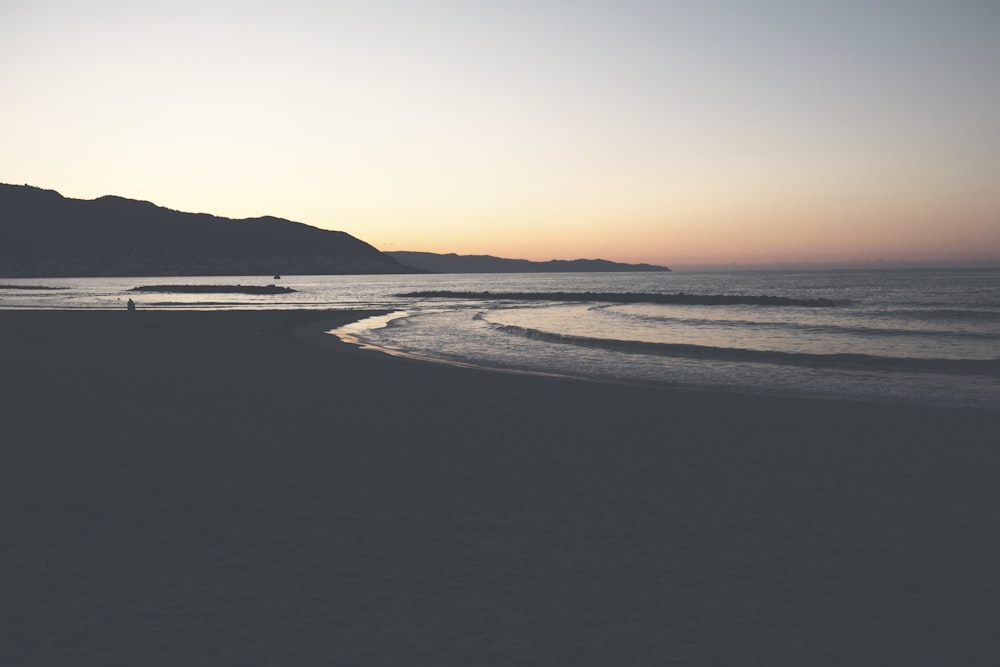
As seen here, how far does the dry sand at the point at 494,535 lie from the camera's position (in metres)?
5.43

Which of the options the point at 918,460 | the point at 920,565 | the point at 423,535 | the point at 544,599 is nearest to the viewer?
the point at 544,599

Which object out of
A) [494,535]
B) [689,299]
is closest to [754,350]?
[494,535]

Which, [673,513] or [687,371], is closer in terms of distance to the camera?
[673,513]

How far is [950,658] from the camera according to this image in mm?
5176

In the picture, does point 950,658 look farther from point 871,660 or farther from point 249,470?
point 249,470

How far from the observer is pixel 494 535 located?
7.82 m

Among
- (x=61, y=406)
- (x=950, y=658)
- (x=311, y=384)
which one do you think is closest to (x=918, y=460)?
(x=950, y=658)

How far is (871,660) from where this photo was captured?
5.18 meters

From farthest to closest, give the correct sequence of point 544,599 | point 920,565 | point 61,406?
point 61,406
point 920,565
point 544,599

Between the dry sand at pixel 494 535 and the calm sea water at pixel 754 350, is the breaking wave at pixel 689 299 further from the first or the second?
the dry sand at pixel 494 535

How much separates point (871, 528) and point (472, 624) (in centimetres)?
534

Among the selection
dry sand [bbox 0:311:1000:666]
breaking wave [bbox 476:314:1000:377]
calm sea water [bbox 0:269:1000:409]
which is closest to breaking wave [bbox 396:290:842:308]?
calm sea water [bbox 0:269:1000:409]

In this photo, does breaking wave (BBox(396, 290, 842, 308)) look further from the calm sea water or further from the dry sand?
the dry sand

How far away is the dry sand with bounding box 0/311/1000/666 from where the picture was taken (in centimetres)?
543
